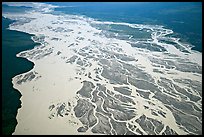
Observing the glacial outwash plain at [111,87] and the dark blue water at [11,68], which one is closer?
the glacial outwash plain at [111,87]

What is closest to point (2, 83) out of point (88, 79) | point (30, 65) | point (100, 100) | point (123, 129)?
point (30, 65)

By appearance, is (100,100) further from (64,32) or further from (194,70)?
(64,32)

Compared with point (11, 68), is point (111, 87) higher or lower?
higher

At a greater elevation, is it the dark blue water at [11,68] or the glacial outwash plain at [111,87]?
the glacial outwash plain at [111,87]

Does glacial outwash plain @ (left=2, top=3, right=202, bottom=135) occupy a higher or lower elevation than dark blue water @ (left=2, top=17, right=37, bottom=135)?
higher
